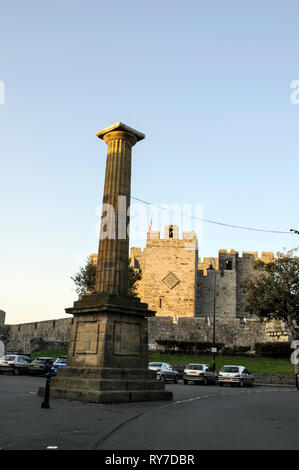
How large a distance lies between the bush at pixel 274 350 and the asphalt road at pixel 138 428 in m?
27.0

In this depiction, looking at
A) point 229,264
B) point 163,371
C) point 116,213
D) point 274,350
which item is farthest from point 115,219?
point 229,264

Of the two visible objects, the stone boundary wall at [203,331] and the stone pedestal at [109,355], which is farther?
the stone boundary wall at [203,331]

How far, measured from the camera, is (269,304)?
3684 centimetres

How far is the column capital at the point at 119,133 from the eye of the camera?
15.5m

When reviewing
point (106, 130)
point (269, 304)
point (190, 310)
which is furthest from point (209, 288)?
point (106, 130)

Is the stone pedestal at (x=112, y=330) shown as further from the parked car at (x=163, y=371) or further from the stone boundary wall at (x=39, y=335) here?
the stone boundary wall at (x=39, y=335)

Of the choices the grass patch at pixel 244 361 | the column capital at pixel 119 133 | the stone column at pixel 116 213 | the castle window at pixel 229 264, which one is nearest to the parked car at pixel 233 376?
the grass patch at pixel 244 361

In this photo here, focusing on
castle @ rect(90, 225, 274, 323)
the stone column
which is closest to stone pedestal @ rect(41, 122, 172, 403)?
the stone column

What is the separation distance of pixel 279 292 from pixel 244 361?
6.14 m

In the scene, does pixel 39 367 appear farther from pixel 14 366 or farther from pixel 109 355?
pixel 109 355

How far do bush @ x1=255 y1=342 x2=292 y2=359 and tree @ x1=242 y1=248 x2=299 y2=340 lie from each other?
1.21 meters

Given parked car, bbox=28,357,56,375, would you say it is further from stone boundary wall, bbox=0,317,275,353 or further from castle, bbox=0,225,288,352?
castle, bbox=0,225,288,352

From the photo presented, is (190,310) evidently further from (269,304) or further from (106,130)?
(106,130)

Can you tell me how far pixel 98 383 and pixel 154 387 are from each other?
7.70ft
